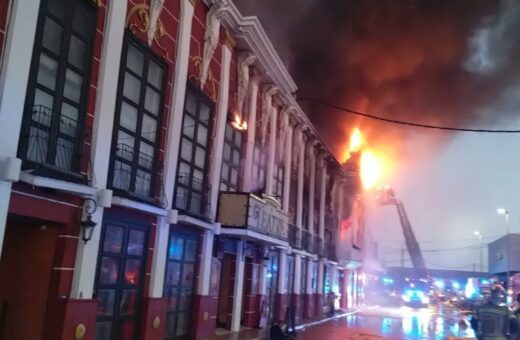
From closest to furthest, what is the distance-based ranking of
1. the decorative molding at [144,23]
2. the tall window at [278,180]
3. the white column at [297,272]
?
the decorative molding at [144,23], the tall window at [278,180], the white column at [297,272]

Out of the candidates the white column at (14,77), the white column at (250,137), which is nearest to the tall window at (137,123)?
the white column at (14,77)

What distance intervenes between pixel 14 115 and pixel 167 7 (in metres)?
5.88

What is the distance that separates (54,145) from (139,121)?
298 centimetres

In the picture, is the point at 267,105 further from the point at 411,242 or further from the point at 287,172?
the point at 411,242

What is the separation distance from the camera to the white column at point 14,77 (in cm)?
795

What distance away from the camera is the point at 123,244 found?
36.9 feet

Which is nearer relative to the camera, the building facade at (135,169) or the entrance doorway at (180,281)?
the building facade at (135,169)

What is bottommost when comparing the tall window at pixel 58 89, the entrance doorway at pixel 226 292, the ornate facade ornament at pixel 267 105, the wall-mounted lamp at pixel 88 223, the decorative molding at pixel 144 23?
the entrance doorway at pixel 226 292

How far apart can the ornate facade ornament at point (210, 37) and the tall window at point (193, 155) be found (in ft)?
2.12

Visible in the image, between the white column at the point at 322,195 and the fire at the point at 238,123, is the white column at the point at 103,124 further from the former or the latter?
the white column at the point at 322,195

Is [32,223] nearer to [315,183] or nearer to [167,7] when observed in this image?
[167,7]

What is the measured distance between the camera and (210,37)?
1480cm

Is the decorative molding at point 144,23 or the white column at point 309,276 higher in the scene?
the decorative molding at point 144,23

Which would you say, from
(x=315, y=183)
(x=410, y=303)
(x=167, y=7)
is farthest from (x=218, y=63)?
(x=410, y=303)
